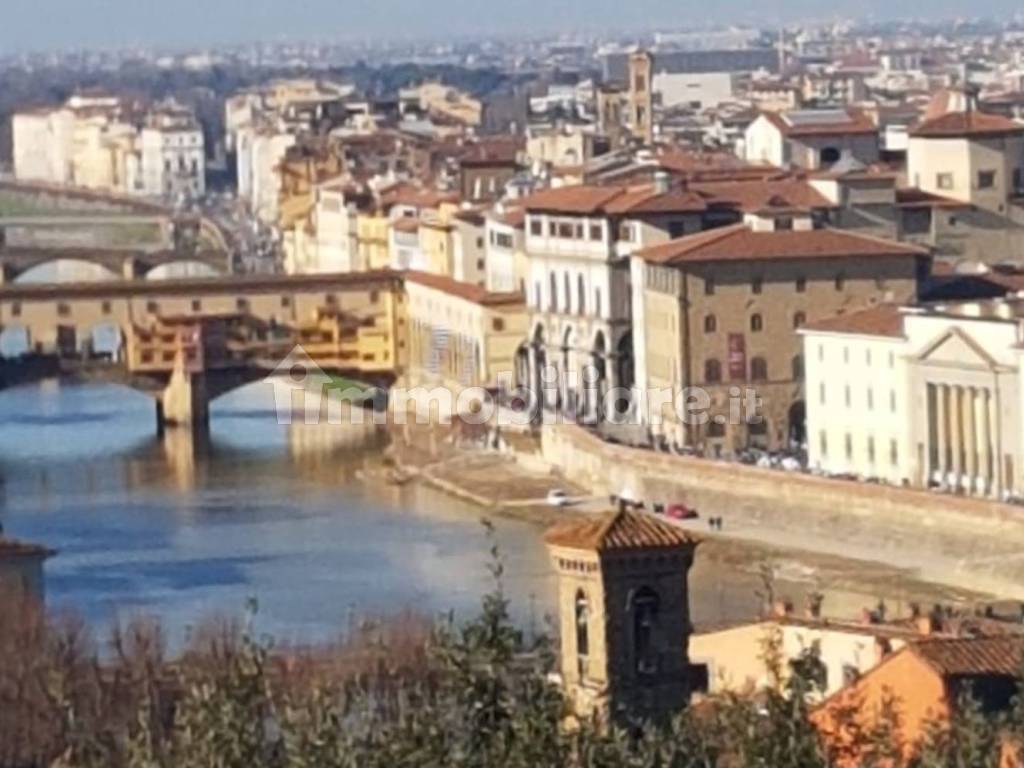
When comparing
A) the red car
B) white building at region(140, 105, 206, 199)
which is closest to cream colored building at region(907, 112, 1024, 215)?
the red car

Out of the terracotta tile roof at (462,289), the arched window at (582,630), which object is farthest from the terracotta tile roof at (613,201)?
the arched window at (582,630)

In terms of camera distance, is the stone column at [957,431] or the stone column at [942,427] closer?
the stone column at [957,431]

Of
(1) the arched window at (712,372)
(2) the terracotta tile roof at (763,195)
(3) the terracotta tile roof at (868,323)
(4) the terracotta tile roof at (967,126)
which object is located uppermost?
(4) the terracotta tile roof at (967,126)

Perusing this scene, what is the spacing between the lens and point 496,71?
10019 cm

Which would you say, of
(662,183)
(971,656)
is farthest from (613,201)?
(971,656)

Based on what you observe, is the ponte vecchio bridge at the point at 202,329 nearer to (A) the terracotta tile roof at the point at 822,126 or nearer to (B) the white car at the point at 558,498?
(A) the terracotta tile roof at the point at 822,126

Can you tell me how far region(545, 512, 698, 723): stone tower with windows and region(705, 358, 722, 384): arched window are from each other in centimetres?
1689

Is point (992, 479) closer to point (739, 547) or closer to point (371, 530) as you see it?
point (739, 547)

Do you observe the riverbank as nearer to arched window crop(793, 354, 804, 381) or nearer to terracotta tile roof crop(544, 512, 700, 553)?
arched window crop(793, 354, 804, 381)

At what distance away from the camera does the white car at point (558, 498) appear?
88.3ft

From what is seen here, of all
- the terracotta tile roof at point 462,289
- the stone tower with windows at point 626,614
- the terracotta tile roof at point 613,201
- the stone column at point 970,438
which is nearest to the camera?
the stone tower with windows at point 626,614

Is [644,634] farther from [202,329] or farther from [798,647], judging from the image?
[202,329]

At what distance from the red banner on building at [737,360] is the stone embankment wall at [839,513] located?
91 cm

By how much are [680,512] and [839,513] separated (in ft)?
5.24
